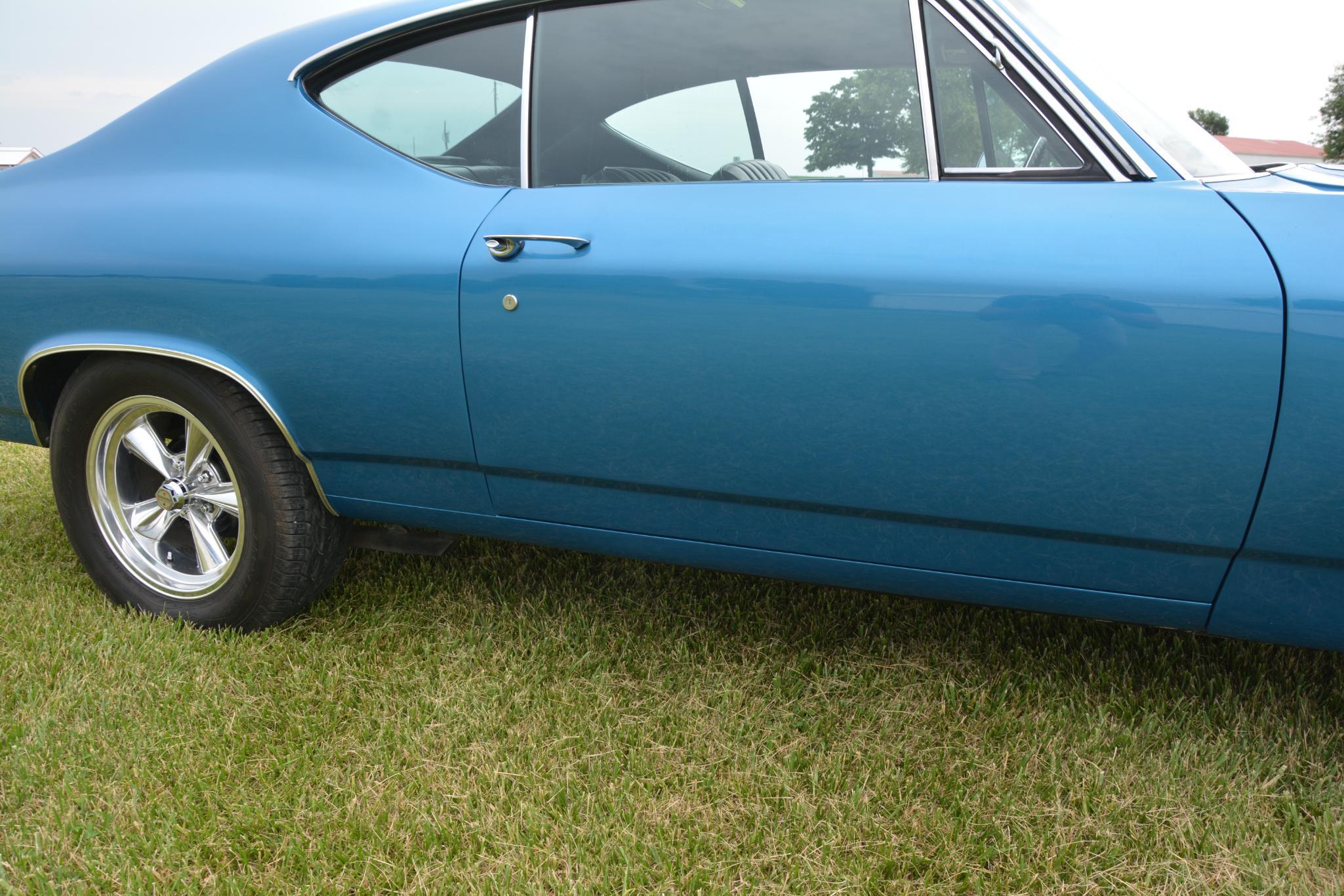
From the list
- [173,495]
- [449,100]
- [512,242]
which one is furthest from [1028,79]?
[173,495]

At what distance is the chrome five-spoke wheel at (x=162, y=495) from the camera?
243 cm

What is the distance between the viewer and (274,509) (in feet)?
7.53

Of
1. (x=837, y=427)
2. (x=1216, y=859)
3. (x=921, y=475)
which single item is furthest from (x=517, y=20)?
(x=1216, y=859)

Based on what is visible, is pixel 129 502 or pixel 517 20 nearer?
pixel 517 20

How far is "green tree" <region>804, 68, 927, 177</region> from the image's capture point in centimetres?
186

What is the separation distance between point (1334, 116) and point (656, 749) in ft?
211

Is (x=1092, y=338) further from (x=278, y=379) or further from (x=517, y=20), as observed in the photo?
(x=278, y=379)

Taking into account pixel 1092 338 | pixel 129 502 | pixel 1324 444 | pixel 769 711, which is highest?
pixel 1092 338

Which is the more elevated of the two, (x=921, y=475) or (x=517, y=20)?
(x=517, y=20)

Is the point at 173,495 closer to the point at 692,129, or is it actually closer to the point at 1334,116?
the point at 692,129

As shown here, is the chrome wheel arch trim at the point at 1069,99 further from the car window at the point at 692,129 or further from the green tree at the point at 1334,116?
the green tree at the point at 1334,116

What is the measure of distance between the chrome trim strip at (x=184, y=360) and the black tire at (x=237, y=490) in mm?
39

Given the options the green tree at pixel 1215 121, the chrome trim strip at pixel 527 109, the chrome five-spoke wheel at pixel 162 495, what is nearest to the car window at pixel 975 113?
the chrome trim strip at pixel 527 109

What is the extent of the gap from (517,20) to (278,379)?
39.1 inches
